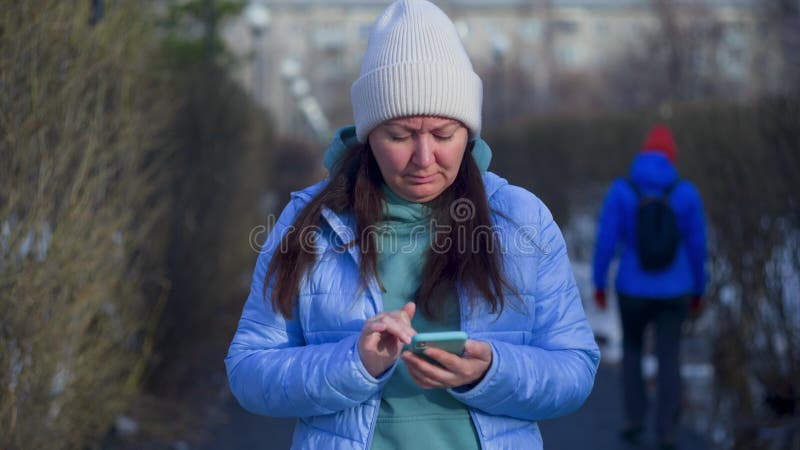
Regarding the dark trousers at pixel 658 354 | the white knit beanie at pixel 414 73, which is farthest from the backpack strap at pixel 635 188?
the white knit beanie at pixel 414 73

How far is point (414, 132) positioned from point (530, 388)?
0.62 meters

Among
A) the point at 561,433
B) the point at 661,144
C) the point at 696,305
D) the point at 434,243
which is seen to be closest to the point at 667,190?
the point at 661,144

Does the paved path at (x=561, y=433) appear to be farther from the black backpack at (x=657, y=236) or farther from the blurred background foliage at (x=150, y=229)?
the black backpack at (x=657, y=236)

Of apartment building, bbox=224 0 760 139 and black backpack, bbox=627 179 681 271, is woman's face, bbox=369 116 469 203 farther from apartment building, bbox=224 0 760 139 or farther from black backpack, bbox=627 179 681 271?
apartment building, bbox=224 0 760 139

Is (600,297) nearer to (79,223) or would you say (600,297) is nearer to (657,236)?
(657,236)

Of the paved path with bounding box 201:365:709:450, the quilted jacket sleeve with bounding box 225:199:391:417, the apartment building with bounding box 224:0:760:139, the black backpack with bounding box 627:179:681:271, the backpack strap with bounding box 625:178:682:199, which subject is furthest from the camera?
the apartment building with bounding box 224:0:760:139

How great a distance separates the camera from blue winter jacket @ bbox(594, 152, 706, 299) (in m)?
6.08

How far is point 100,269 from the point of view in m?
5.12

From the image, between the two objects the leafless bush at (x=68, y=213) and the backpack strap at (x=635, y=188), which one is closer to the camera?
the leafless bush at (x=68, y=213)

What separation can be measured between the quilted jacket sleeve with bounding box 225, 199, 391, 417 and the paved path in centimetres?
421

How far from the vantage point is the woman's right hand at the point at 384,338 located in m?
2.09

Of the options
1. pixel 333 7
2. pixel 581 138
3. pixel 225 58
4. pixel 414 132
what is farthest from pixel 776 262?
pixel 333 7

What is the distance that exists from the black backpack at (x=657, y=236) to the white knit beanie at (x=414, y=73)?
3.74 meters

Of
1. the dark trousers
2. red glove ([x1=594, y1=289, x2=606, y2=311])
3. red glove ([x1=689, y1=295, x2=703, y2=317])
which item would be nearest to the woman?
the dark trousers
